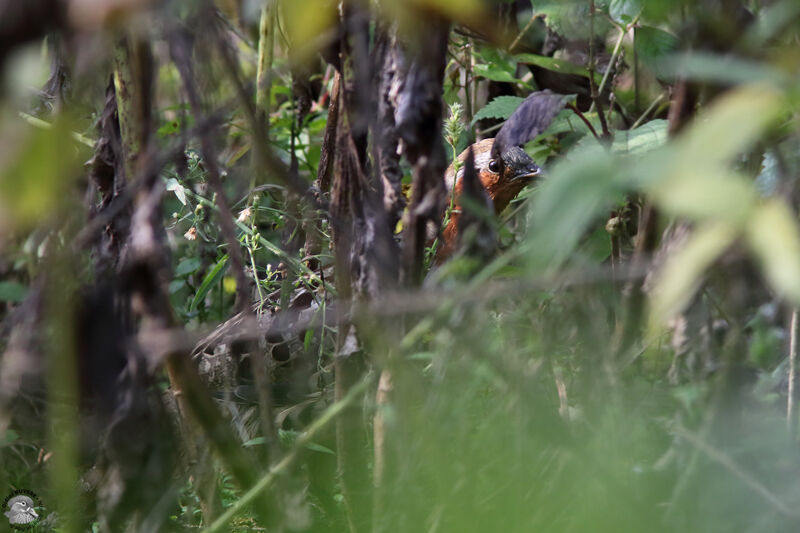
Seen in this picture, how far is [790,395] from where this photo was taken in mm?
1157

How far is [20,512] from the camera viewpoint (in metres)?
1.62

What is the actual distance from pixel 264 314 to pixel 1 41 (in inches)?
46.3

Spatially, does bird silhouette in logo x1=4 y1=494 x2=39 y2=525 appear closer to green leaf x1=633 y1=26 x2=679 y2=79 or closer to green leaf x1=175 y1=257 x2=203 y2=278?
green leaf x1=175 y1=257 x2=203 y2=278

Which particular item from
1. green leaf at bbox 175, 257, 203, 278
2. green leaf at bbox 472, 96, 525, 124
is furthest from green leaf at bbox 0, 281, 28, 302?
green leaf at bbox 472, 96, 525, 124

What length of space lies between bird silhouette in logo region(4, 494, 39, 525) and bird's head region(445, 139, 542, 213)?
4.88 ft

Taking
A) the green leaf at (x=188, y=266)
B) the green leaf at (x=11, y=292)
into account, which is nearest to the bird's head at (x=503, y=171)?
the green leaf at (x=188, y=266)

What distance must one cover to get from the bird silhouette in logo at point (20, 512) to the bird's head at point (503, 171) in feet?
4.88

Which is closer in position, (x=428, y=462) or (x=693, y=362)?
(x=428, y=462)

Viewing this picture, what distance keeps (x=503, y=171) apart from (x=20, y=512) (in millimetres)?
1706

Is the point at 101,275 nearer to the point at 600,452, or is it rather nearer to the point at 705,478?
the point at 600,452

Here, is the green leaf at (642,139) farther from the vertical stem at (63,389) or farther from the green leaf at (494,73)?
the vertical stem at (63,389)

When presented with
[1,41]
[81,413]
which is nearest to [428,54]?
[1,41]

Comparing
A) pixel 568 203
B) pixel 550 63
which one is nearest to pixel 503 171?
pixel 550 63

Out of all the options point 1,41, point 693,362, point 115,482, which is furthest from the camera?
point 693,362
